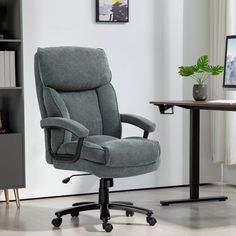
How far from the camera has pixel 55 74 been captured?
4.23m

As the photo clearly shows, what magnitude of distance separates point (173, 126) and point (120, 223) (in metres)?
1.67

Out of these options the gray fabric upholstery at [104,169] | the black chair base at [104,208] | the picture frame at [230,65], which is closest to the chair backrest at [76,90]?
the gray fabric upholstery at [104,169]

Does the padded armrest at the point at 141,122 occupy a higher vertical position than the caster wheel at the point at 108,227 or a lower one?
higher

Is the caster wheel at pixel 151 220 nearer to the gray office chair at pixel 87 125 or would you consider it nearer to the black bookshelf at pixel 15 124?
the gray office chair at pixel 87 125

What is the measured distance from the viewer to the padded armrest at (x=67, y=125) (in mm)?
3867

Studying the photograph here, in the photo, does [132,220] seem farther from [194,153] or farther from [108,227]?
[194,153]

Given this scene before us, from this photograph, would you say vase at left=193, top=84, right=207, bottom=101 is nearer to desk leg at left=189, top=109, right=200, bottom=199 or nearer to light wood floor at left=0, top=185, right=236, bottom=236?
desk leg at left=189, top=109, right=200, bottom=199

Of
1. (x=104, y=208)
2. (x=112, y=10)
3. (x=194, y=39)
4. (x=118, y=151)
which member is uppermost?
(x=112, y=10)

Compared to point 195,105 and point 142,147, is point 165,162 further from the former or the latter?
point 142,147

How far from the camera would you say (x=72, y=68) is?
4312 mm

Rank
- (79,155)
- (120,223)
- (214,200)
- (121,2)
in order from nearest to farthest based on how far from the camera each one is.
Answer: (79,155), (120,223), (214,200), (121,2)

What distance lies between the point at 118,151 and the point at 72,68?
76 centimetres

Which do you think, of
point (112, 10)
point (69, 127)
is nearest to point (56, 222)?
point (69, 127)

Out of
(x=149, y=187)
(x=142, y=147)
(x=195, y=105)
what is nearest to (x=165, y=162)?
(x=149, y=187)
